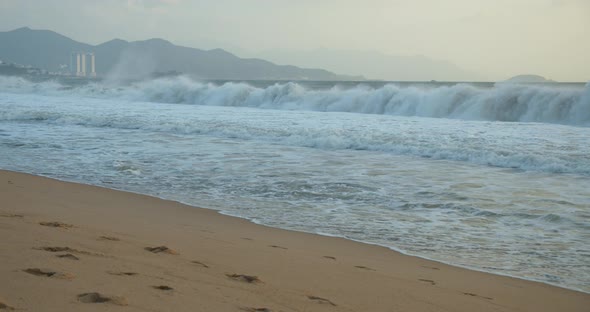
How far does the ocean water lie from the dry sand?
56cm

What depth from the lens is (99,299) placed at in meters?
2.87

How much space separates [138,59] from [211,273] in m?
99.6

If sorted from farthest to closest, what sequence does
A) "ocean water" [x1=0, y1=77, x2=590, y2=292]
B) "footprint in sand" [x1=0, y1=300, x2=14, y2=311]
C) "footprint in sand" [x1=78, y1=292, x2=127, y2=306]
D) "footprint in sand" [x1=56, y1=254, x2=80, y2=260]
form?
"ocean water" [x1=0, y1=77, x2=590, y2=292], "footprint in sand" [x1=56, y1=254, x2=80, y2=260], "footprint in sand" [x1=78, y1=292, x2=127, y2=306], "footprint in sand" [x1=0, y1=300, x2=14, y2=311]

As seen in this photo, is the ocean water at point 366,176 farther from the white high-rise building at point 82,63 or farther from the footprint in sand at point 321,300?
the white high-rise building at point 82,63

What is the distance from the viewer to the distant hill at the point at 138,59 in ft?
322

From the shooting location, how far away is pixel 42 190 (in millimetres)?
7430

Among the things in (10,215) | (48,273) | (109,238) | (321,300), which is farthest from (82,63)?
(321,300)

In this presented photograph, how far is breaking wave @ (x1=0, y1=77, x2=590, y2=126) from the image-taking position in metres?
25.4

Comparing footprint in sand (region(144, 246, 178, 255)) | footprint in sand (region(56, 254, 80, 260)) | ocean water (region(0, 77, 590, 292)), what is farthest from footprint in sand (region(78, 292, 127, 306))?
ocean water (region(0, 77, 590, 292))

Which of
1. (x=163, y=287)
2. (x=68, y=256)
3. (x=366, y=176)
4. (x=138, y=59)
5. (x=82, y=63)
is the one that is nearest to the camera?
(x=163, y=287)

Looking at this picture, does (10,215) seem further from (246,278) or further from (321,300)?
(321,300)

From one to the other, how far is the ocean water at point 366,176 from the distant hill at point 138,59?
60.9m

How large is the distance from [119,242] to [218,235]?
1219mm

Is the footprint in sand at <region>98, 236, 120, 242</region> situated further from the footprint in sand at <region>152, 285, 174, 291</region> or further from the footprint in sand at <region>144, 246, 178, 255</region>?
the footprint in sand at <region>152, 285, 174, 291</region>
